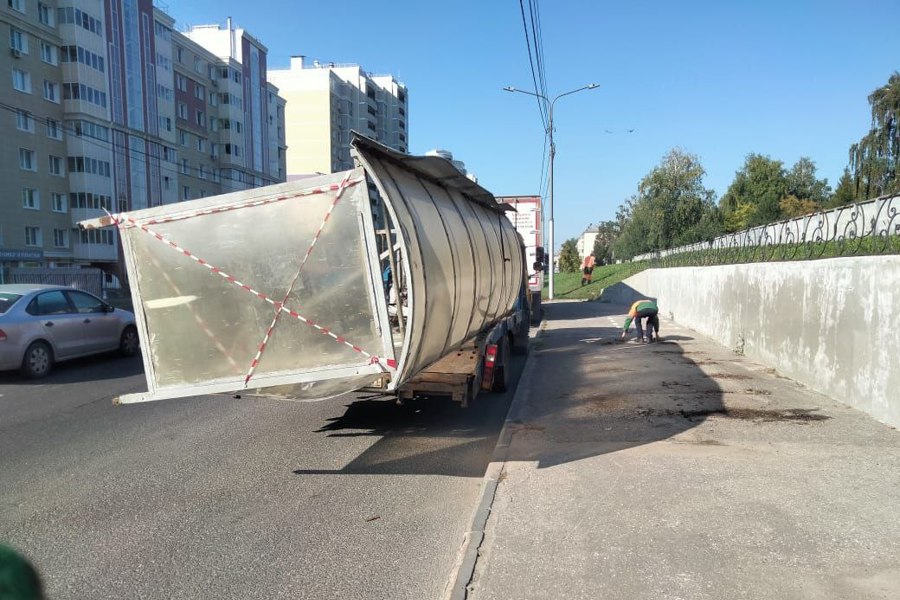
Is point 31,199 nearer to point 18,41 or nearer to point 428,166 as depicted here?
point 18,41

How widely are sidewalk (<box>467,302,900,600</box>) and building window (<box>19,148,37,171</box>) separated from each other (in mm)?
41264

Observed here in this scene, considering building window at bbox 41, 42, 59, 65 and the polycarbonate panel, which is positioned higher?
building window at bbox 41, 42, 59, 65

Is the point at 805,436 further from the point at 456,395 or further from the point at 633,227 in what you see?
the point at 633,227

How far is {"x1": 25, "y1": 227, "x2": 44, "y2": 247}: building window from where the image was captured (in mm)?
38906

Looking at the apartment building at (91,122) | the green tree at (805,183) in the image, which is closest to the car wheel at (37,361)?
the apartment building at (91,122)

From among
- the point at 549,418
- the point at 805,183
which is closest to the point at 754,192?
the point at 805,183

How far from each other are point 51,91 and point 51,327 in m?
38.4

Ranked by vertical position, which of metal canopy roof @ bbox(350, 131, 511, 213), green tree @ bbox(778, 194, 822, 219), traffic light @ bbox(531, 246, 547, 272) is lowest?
traffic light @ bbox(531, 246, 547, 272)

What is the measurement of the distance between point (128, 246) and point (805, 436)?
6387mm

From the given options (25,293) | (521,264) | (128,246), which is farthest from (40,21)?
(128,246)

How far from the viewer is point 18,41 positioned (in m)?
37.8

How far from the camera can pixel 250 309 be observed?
195 inches

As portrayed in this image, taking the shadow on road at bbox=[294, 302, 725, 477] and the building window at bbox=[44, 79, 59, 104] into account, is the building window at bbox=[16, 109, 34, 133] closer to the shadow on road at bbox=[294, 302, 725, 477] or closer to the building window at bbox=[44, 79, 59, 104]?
the building window at bbox=[44, 79, 59, 104]

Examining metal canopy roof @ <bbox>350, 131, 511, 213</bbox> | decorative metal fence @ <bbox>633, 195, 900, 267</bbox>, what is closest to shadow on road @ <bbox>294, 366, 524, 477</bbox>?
metal canopy roof @ <bbox>350, 131, 511, 213</bbox>
